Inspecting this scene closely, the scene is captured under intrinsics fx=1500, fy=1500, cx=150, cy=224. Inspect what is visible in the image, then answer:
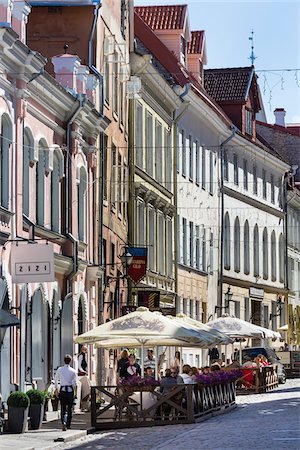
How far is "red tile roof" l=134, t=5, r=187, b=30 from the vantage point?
5753cm

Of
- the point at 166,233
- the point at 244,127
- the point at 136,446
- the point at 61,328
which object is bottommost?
the point at 136,446

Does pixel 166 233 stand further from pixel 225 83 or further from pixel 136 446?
pixel 136 446

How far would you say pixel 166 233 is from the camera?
173 ft

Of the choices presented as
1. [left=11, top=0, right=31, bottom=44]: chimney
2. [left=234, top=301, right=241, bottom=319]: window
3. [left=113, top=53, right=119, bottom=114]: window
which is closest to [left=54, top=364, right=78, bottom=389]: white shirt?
[left=11, top=0, right=31, bottom=44]: chimney

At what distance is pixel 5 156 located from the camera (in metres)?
29.0

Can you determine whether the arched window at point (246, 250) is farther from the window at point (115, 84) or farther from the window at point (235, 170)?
the window at point (115, 84)

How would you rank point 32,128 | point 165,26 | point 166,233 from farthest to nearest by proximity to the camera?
point 165,26, point 166,233, point 32,128

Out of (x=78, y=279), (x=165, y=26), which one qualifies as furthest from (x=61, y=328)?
(x=165, y=26)

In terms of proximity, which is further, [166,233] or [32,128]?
[166,233]

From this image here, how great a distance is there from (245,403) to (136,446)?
51.9ft

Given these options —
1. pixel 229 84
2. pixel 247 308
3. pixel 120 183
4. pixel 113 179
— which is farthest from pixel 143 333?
pixel 229 84

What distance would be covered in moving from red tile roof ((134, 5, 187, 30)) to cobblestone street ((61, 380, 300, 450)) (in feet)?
88.0

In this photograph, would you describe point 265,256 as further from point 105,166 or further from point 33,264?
point 33,264

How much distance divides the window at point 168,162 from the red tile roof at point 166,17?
5842 mm
